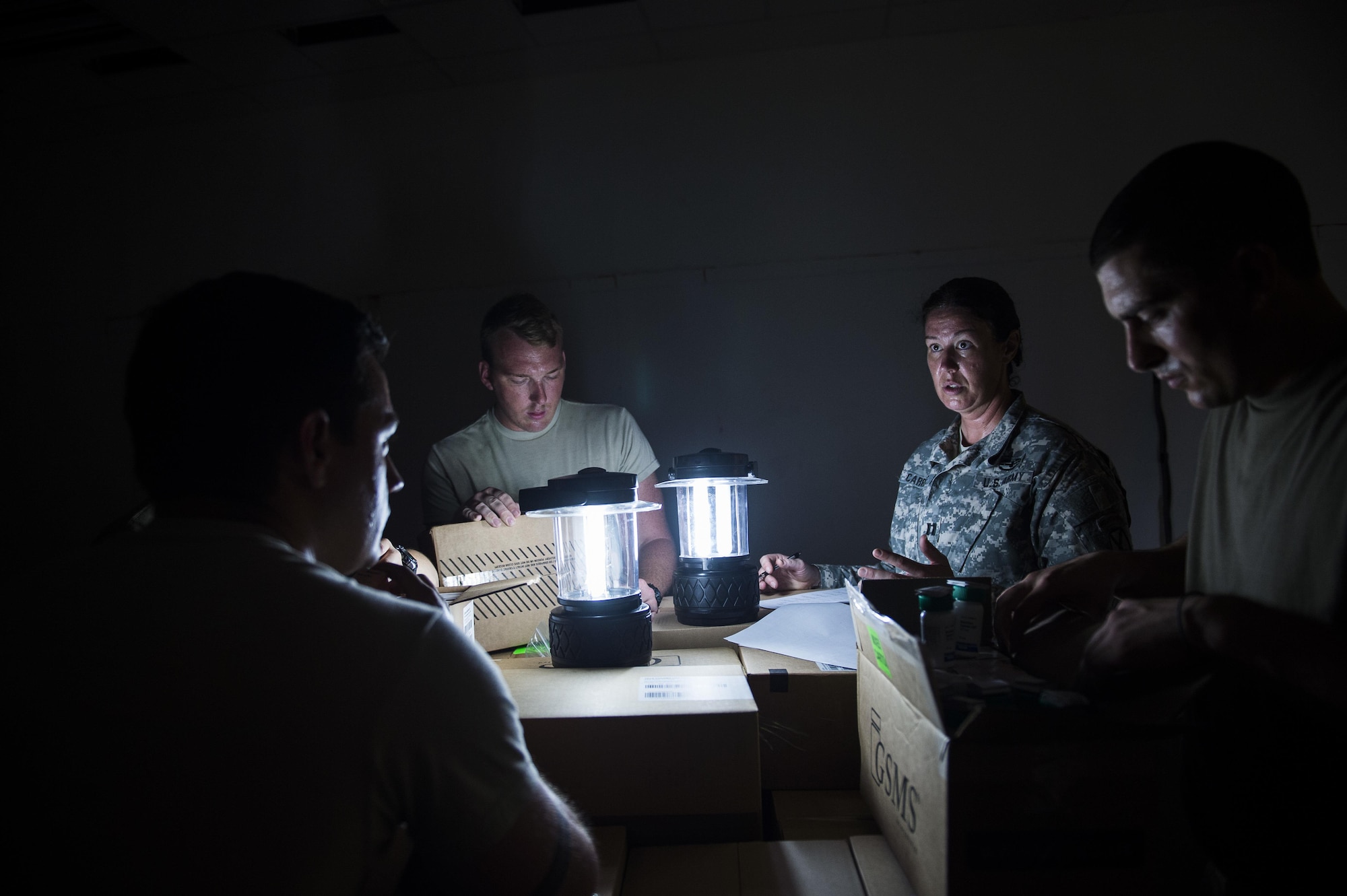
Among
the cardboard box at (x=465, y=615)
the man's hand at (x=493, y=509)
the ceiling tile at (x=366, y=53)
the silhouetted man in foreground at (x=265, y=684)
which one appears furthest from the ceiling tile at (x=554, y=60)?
the silhouetted man in foreground at (x=265, y=684)

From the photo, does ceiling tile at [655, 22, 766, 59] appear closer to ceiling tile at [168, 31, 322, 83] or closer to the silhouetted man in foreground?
ceiling tile at [168, 31, 322, 83]

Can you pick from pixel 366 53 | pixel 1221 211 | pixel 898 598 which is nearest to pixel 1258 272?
pixel 1221 211

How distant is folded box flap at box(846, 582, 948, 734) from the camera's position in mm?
808

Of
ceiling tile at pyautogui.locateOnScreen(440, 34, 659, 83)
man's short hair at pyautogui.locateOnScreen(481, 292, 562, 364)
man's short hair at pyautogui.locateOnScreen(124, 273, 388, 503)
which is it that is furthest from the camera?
ceiling tile at pyautogui.locateOnScreen(440, 34, 659, 83)

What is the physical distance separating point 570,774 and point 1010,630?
74 centimetres

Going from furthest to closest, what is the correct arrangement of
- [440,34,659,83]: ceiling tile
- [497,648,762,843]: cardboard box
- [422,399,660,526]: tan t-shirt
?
[440,34,659,83]: ceiling tile, [422,399,660,526]: tan t-shirt, [497,648,762,843]: cardboard box

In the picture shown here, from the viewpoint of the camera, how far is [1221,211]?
890 millimetres

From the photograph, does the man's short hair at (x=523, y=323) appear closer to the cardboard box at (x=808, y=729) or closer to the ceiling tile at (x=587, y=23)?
the ceiling tile at (x=587, y=23)

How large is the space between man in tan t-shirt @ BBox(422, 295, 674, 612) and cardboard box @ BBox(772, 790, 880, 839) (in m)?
1.00

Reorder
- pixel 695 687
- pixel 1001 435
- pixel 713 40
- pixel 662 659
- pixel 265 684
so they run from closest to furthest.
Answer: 1. pixel 265 684
2. pixel 695 687
3. pixel 662 659
4. pixel 1001 435
5. pixel 713 40

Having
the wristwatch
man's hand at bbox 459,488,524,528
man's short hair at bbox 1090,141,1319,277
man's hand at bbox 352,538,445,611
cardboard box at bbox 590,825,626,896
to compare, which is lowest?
cardboard box at bbox 590,825,626,896

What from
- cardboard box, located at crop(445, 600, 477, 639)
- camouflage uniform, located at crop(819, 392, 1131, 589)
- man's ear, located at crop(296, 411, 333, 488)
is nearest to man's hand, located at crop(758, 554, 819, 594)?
camouflage uniform, located at crop(819, 392, 1131, 589)

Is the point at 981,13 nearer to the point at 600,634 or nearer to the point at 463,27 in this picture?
the point at 463,27

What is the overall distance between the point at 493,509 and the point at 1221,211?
4.89 feet
